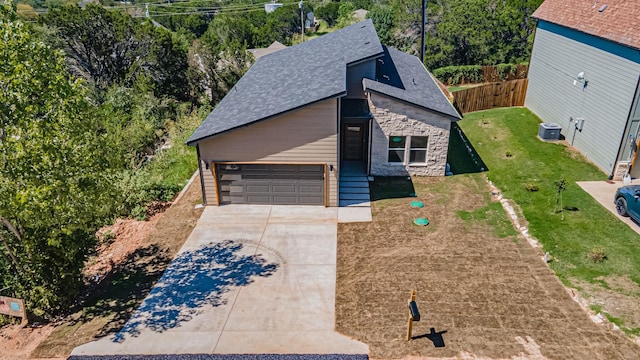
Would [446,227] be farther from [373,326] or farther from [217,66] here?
[217,66]

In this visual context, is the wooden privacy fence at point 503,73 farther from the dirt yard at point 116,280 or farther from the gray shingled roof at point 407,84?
the dirt yard at point 116,280

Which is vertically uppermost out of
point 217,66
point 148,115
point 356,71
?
point 356,71

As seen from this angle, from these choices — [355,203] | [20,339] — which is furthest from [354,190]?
[20,339]

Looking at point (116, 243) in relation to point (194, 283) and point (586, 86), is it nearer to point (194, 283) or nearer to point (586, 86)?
point (194, 283)

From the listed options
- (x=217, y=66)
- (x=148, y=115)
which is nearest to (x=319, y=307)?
(x=148, y=115)

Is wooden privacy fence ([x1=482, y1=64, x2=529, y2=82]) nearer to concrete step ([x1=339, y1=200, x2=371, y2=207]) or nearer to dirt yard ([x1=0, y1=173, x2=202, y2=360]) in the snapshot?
concrete step ([x1=339, y1=200, x2=371, y2=207])

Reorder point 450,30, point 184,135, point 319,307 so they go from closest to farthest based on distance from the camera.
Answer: point 319,307 < point 184,135 < point 450,30
